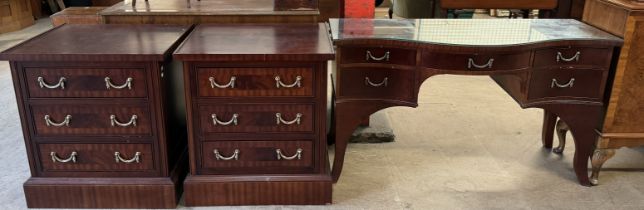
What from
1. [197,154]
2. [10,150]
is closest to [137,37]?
[197,154]

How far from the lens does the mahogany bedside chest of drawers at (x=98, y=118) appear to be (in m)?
1.76

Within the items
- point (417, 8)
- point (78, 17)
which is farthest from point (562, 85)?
point (417, 8)

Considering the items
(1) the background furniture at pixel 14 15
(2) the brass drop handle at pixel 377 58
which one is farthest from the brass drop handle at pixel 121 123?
(1) the background furniture at pixel 14 15

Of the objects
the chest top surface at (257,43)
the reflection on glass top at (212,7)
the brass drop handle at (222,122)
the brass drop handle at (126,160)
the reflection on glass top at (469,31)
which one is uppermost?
the reflection on glass top at (212,7)

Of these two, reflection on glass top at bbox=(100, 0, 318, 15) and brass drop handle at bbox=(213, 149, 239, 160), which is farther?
reflection on glass top at bbox=(100, 0, 318, 15)

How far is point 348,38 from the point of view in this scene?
191 cm

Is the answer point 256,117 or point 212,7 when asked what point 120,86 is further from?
point 212,7

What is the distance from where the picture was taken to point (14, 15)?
5.30 meters

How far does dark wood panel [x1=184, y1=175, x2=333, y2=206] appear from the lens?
1.98 meters

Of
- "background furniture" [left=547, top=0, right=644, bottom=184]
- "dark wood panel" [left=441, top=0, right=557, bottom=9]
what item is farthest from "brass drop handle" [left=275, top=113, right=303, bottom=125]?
"dark wood panel" [left=441, top=0, right=557, bottom=9]

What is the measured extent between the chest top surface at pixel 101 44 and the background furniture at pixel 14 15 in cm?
358

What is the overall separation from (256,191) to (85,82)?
71 cm

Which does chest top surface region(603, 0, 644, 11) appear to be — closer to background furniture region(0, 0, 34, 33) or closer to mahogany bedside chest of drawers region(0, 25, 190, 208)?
mahogany bedside chest of drawers region(0, 25, 190, 208)

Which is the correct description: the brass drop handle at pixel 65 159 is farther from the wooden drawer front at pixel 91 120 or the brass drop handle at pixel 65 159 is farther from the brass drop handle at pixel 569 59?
the brass drop handle at pixel 569 59
